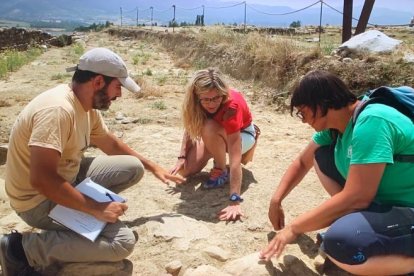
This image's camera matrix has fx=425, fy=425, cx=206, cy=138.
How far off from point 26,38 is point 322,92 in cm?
2213

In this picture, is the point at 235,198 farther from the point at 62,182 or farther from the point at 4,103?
the point at 4,103

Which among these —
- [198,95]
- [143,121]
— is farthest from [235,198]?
[143,121]

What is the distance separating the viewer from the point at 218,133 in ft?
10.4

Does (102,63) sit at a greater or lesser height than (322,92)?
greater

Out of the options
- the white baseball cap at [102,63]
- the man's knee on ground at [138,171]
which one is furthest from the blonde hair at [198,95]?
the white baseball cap at [102,63]

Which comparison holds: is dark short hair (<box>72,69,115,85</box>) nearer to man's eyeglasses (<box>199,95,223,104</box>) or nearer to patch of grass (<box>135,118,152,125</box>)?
man's eyeglasses (<box>199,95,223,104</box>)

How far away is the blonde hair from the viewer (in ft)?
9.86

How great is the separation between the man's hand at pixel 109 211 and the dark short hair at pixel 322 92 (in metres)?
1.14

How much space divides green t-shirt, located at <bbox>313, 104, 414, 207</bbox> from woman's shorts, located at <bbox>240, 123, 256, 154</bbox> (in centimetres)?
142

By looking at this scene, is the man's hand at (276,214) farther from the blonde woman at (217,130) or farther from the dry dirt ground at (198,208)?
the blonde woman at (217,130)

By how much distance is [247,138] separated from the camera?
345 centimetres

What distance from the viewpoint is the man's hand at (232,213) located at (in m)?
2.89

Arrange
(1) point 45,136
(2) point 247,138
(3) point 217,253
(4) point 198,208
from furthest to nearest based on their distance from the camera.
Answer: (2) point 247,138 → (4) point 198,208 → (3) point 217,253 → (1) point 45,136

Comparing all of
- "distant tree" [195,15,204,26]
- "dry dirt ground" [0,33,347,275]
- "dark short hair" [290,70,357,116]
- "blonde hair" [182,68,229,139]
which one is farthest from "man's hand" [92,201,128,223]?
"distant tree" [195,15,204,26]
